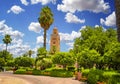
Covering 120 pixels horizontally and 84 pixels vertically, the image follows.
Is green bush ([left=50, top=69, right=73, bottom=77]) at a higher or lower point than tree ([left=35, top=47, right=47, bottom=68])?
lower

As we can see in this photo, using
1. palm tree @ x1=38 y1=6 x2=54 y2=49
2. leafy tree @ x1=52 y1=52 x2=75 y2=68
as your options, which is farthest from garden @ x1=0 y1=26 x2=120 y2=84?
palm tree @ x1=38 y1=6 x2=54 y2=49

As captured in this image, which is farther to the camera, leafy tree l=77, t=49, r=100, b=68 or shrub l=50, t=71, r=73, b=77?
shrub l=50, t=71, r=73, b=77

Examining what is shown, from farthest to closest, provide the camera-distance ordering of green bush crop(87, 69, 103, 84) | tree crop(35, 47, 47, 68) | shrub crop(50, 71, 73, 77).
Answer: tree crop(35, 47, 47, 68)
shrub crop(50, 71, 73, 77)
green bush crop(87, 69, 103, 84)

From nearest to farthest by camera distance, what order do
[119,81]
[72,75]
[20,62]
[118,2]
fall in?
[119,81] → [118,2] → [72,75] → [20,62]

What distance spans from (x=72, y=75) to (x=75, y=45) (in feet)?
54.2

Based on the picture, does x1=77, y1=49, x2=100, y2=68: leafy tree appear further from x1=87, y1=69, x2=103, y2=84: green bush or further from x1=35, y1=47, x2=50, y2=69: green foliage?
x1=35, y1=47, x2=50, y2=69: green foliage

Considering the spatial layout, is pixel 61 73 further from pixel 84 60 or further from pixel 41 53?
pixel 41 53

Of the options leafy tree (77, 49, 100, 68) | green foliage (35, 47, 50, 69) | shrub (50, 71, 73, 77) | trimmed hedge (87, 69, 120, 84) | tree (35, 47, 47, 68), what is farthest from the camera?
tree (35, 47, 47, 68)

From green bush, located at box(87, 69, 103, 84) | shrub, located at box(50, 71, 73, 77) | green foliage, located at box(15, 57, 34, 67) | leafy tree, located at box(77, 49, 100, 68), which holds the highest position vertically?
green foliage, located at box(15, 57, 34, 67)

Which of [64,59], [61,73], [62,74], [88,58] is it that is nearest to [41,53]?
[64,59]

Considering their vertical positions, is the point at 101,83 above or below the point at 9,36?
below

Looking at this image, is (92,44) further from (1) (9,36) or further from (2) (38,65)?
(1) (9,36)

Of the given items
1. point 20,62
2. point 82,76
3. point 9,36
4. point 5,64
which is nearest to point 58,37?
point 9,36

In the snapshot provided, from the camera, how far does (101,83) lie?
2527 centimetres
